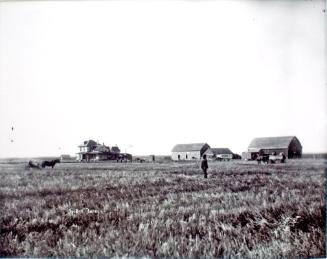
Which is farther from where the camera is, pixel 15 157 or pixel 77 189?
pixel 77 189

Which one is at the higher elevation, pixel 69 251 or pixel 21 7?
pixel 21 7

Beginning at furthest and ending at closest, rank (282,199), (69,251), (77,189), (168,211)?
(77,189), (282,199), (168,211), (69,251)

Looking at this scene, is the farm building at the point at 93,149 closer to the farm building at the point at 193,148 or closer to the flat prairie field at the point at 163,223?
the flat prairie field at the point at 163,223

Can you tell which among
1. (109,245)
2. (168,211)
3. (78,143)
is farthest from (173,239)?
(78,143)

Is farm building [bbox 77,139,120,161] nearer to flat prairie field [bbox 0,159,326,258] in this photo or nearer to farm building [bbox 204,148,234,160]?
flat prairie field [bbox 0,159,326,258]

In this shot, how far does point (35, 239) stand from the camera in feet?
16.2

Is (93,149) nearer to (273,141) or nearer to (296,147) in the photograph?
(273,141)

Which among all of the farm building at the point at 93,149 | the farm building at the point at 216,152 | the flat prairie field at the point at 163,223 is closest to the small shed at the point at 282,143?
the farm building at the point at 216,152

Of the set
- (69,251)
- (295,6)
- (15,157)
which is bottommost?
(69,251)

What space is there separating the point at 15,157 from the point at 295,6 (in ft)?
21.2

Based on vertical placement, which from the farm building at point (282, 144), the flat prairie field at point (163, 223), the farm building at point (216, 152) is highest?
the farm building at point (282, 144)

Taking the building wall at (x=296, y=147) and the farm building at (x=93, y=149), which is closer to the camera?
the building wall at (x=296, y=147)

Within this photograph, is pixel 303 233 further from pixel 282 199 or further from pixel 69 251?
pixel 69 251

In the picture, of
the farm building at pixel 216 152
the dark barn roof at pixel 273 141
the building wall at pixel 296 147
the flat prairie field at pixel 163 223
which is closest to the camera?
the flat prairie field at pixel 163 223
